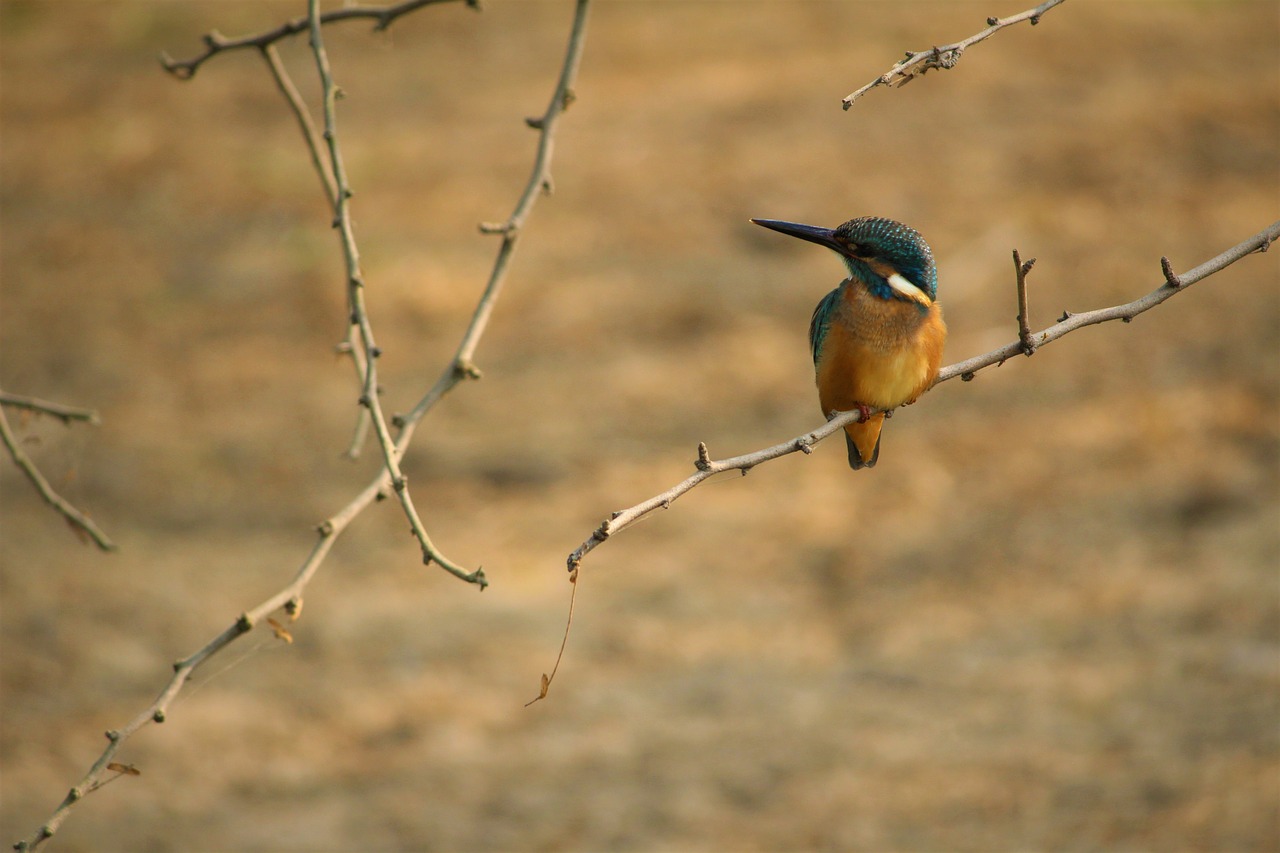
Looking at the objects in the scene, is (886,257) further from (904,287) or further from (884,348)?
(884,348)

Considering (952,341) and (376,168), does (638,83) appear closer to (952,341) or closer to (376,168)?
(376,168)

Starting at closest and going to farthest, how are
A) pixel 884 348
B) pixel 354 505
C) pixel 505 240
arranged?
pixel 354 505 → pixel 505 240 → pixel 884 348

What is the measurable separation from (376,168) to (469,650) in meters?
4.79

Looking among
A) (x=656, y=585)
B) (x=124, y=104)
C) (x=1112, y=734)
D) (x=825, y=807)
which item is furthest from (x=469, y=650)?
(x=124, y=104)

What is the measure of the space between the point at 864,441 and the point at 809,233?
825mm

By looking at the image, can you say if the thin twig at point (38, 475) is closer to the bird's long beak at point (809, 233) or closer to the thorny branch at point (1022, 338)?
the thorny branch at point (1022, 338)

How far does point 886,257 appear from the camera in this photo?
11.0 feet

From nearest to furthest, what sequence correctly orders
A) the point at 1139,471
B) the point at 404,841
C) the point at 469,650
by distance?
the point at 404,841, the point at 469,650, the point at 1139,471

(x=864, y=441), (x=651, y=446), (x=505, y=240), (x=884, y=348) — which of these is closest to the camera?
(x=505, y=240)

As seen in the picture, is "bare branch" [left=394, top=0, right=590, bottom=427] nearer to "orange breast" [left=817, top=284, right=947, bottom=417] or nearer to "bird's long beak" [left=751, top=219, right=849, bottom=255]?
"bird's long beak" [left=751, top=219, right=849, bottom=255]

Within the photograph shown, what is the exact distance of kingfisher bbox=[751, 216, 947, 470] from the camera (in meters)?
3.33

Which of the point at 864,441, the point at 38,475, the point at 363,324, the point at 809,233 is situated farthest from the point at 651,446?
the point at 363,324

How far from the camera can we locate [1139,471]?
879cm

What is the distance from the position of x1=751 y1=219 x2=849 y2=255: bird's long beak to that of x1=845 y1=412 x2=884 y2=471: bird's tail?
0.54m
